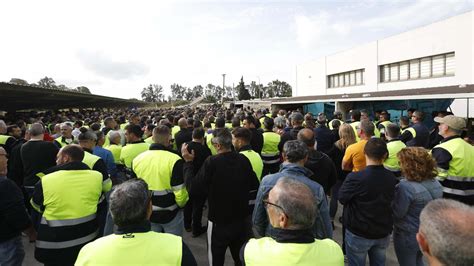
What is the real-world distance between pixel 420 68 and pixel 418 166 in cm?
2191

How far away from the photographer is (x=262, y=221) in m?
3.05

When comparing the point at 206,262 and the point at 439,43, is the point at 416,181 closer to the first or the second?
the point at 206,262

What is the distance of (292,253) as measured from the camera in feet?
5.26

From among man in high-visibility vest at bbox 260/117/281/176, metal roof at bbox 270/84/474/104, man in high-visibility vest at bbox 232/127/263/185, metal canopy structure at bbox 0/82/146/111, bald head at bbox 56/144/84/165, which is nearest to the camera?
bald head at bbox 56/144/84/165

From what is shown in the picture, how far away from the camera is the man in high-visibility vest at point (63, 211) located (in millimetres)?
2965

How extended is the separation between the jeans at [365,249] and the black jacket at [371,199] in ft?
0.27

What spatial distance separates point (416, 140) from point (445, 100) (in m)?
5.83

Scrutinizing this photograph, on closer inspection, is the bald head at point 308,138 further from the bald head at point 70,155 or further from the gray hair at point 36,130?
the gray hair at point 36,130

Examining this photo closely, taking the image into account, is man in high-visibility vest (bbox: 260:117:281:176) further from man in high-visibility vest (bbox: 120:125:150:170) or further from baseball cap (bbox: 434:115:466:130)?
baseball cap (bbox: 434:115:466:130)

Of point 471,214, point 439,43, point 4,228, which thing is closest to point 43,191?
point 4,228

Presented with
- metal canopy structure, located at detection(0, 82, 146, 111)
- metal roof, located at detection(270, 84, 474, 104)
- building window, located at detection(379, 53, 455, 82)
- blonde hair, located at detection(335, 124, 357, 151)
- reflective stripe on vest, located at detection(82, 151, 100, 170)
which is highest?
building window, located at detection(379, 53, 455, 82)

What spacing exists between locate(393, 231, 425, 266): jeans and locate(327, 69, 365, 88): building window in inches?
1052

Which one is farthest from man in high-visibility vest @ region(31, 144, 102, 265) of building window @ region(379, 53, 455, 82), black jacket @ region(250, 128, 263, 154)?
building window @ region(379, 53, 455, 82)

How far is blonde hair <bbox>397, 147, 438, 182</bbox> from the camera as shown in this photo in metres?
2.97
